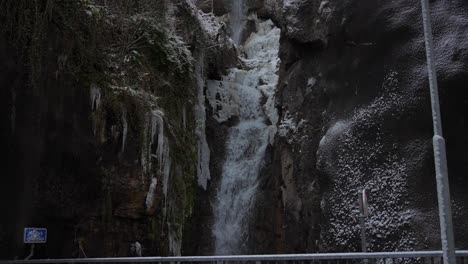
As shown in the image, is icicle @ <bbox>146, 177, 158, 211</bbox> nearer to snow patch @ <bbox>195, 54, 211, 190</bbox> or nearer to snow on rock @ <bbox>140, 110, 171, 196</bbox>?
snow on rock @ <bbox>140, 110, 171, 196</bbox>

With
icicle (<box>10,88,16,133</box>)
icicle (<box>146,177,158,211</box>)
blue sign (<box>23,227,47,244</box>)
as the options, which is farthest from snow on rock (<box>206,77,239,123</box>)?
blue sign (<box>23,227,47,244</box>)

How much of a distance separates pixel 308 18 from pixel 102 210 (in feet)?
34.2

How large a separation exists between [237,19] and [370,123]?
2426cm

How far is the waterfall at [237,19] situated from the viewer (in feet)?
127

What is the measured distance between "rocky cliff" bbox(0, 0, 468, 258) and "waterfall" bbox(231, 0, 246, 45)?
16.4 metres

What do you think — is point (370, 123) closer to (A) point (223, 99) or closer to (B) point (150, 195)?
(B) point (150, 195)

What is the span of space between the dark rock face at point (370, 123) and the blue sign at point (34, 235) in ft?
26.3

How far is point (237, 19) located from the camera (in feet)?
129

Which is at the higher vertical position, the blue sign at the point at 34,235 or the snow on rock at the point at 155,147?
the snow on rock at the point at 155,147

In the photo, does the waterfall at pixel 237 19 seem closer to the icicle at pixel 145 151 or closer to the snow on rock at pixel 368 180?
the icicle at pixel 145 151

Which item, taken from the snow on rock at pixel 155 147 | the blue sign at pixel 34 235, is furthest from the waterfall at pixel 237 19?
the blue sign at pixel 34 235

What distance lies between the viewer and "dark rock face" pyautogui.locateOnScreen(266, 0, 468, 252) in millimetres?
14781

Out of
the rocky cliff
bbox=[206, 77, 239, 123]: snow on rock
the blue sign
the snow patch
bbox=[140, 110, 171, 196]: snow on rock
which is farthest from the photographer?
bbox=[206, 77, 239, 123]: snow on rock

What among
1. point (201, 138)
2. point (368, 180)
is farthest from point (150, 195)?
point (368, 180)
